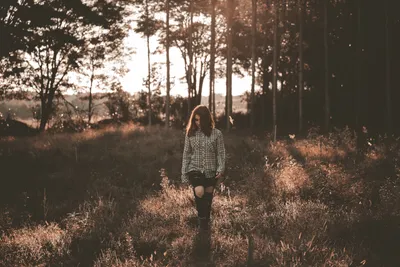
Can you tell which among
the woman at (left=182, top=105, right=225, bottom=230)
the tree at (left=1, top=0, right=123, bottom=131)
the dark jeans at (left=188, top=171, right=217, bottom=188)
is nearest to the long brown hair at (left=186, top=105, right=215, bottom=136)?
the woman at (left=182, top=105, right=225, bottom=230)

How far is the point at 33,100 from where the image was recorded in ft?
82.5

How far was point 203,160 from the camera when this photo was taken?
603cm

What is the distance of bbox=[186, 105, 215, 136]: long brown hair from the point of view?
19.8 ft

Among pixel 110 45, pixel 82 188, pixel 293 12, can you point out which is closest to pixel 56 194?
pixel 82 188

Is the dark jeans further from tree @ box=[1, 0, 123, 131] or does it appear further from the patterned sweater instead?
tree @ box=[1, 0, 123, 131]

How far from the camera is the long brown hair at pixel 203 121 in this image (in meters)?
6.02

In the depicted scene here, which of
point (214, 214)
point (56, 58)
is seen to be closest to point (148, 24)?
point (56, 58)

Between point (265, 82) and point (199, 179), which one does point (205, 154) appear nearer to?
point (199, 179)

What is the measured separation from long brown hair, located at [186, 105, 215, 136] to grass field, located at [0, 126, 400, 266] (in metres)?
1.33

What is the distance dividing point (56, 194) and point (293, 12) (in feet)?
86.7

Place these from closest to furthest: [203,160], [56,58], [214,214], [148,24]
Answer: [203,160]
[214,214]
[56,58]
[148,24]

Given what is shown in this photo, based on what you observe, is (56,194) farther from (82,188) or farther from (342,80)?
(342,80)

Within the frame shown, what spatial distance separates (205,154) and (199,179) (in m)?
0.42

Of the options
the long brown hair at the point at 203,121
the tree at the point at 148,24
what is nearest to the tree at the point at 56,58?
the tree at the point at 148,24
